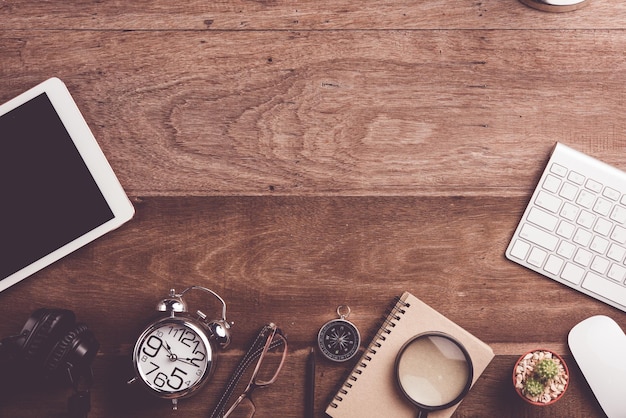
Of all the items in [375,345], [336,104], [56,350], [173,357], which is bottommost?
[375,345]

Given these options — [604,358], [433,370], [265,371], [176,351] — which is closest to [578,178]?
[604,358]

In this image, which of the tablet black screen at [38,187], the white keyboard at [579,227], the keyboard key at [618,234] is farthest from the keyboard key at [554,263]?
the tablet black screen at [38,187]

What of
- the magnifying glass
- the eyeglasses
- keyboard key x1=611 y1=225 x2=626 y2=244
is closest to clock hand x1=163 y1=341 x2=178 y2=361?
the eyeglasses

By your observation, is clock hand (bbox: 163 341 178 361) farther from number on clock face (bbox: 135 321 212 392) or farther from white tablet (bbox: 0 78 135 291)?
white tablet (bbox: 0 78 135 291)

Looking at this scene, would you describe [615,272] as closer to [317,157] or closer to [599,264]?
[599,264]

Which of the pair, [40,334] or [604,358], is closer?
[40,334]

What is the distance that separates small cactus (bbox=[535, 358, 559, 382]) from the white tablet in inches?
33.5

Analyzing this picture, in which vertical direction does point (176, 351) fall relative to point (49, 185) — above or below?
below

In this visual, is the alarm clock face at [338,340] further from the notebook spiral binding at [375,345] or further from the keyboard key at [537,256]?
the keyboard key at [537,256]

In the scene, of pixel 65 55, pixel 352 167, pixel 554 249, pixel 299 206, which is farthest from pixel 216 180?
pixel 554 249

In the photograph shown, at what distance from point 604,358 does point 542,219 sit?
300 millimetres

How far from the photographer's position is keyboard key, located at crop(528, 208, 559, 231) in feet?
3.99

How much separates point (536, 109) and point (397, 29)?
0.33 m

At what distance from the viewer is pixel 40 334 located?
1.08m
